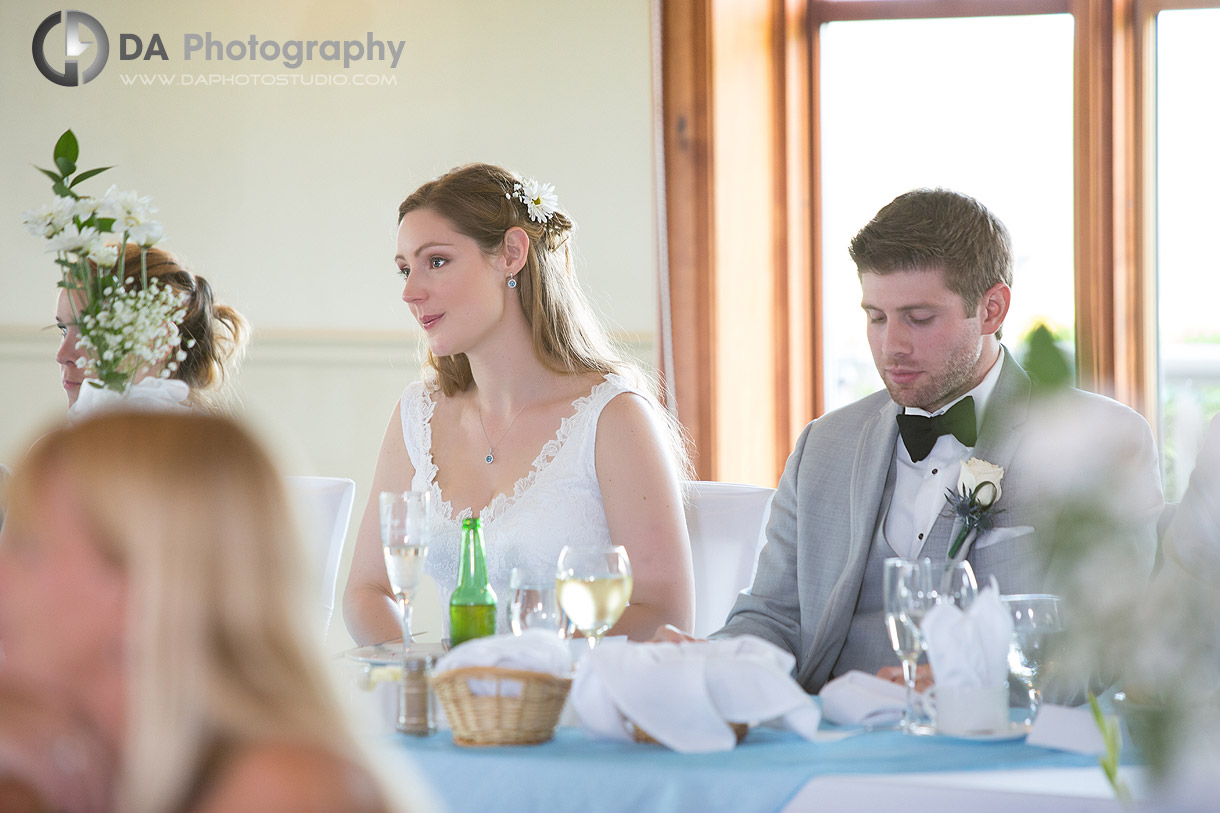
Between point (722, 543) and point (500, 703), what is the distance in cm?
135

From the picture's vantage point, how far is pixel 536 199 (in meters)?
2.96

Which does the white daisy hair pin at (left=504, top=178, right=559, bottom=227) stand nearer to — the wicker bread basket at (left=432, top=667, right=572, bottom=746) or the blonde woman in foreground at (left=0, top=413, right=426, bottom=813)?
the wicker bread basket at (left=432, top=667, right=572, bottom=746)

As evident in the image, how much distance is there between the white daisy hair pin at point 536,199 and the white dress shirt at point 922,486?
3.24 feet

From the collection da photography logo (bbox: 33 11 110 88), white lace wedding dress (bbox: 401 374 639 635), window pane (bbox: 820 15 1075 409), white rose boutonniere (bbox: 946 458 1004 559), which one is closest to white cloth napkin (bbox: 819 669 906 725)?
white rose boutonniere (bbox: 946 458 1004 559)

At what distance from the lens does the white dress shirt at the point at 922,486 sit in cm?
238

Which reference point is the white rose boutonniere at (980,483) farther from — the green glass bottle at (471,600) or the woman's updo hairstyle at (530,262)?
the woman's updo hairstyle at (530,262)

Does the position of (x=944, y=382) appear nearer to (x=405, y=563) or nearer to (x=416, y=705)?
(x=405, y=563)

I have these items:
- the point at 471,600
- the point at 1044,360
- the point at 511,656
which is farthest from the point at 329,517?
the point at 1044,360

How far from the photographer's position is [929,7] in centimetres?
434

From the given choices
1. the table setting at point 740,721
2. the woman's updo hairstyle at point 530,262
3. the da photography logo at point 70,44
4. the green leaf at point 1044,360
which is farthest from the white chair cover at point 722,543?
the da photography logo at point 70,44

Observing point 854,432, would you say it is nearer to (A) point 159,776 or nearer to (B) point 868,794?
(B) point 868,794

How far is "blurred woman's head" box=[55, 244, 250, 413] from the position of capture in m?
3.15

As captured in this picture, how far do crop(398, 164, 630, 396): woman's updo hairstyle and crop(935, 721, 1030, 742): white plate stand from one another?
160 cm

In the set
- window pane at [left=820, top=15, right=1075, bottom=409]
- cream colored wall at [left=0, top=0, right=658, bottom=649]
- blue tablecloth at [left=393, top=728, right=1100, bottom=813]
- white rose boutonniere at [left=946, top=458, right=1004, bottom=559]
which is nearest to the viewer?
blue tablecloth at [left=393, top=728, right=1100, bottom=813]
